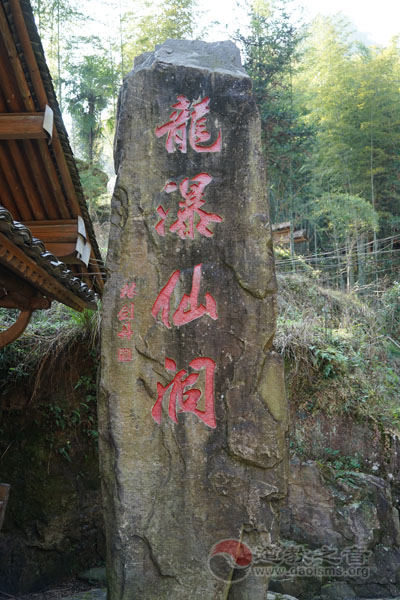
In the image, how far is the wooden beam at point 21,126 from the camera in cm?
434

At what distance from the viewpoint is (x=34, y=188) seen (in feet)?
16.3

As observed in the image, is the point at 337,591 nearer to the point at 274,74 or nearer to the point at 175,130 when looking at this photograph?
the point at 175,130

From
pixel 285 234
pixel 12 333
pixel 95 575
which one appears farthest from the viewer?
pixel 285 234

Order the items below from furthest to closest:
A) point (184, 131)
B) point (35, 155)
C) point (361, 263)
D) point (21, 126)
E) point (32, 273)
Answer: point (361, 263) < point (35, 155) < point (21, 126) < point (32, 273) < point (184, 131)

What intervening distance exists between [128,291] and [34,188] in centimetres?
235

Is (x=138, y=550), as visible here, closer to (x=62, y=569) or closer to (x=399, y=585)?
(x=62, y=569)

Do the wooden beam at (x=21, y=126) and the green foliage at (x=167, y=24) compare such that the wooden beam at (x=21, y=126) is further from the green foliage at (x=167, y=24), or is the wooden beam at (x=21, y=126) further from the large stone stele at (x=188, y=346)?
the green foliage at (x=167, y=24)

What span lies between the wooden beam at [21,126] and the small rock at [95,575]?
13.6ft

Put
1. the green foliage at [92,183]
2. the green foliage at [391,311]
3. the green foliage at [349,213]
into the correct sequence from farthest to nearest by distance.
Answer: the green foliage at [92,183] → the green foliage at [349,213] → the green foliage at [391,311]

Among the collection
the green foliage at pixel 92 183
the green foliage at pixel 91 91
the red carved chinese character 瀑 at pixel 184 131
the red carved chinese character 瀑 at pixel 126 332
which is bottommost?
the red carved chinese character 瀑 at pixel 126 332

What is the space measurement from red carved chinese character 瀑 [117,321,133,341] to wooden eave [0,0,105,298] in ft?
3.56

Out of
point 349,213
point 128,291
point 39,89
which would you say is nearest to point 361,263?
point 349,213

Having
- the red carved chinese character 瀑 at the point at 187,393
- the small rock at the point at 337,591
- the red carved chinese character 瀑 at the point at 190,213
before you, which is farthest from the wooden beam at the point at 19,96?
the small rock at the point at 337,591

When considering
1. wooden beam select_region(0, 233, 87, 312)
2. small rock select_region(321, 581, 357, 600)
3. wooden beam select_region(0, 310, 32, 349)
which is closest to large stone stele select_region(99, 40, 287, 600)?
wooden beam select_region(0, 233, 87, 312)
